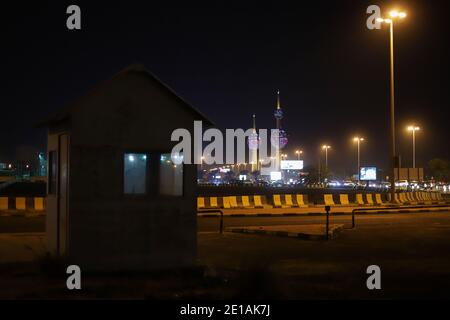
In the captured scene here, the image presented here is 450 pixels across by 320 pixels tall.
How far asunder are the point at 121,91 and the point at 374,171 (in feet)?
184

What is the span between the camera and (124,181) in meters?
13.0

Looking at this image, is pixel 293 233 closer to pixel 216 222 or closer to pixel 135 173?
pixel 216 222

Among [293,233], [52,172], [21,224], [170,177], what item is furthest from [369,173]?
[52,172]

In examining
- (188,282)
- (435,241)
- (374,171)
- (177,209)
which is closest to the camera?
(188,282)

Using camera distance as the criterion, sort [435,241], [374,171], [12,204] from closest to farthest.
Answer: [435,241] → [12,204] → [374,171]

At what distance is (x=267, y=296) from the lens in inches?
379

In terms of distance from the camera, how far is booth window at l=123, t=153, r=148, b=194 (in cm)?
1302

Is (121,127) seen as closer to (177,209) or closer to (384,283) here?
(177,209)

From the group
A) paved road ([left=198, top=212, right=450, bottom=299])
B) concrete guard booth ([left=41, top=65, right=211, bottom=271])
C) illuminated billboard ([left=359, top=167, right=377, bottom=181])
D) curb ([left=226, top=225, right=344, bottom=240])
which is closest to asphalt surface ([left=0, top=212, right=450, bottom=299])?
paved road ([left=198, top=212, right=450, bottom=299])

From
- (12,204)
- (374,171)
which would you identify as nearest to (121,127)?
(12,204)

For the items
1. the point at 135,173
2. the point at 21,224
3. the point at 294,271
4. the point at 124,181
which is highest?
the point at 135,173

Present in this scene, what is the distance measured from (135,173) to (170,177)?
0.80 meters

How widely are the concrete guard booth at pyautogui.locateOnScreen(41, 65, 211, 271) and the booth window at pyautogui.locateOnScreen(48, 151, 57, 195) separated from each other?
1.07ft
